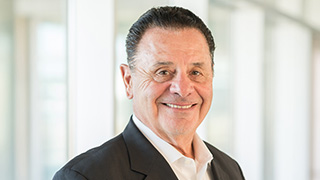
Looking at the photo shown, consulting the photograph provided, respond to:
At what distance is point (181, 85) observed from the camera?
130cm

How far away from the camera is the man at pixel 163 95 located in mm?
1295

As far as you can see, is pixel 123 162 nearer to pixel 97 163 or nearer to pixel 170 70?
pixel 97 163

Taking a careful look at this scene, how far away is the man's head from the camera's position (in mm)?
1305

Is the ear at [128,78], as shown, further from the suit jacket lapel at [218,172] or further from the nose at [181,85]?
the suit jacket lapel at [218,172]

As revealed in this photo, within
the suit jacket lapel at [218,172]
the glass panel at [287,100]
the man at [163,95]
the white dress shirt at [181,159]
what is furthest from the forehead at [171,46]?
the glass panel at [287,100]

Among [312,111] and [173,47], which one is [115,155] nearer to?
[173,47]

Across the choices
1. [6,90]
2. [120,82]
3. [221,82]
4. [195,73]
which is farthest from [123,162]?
[221,82]

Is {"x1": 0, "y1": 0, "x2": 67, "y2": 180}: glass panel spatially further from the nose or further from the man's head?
the nose

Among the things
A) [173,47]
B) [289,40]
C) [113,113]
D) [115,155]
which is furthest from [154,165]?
[289,40]

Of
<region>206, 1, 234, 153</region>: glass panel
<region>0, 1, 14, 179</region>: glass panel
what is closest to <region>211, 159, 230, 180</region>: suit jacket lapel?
<region>0, 1, 14, 179</region>: glass panel

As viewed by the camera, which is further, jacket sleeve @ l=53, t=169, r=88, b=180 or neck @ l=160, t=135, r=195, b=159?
neck @ l=160, t=135, r=195, b=159

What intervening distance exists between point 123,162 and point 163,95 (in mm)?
209

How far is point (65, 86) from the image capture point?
237 centimetres

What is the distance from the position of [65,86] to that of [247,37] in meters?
1.80
